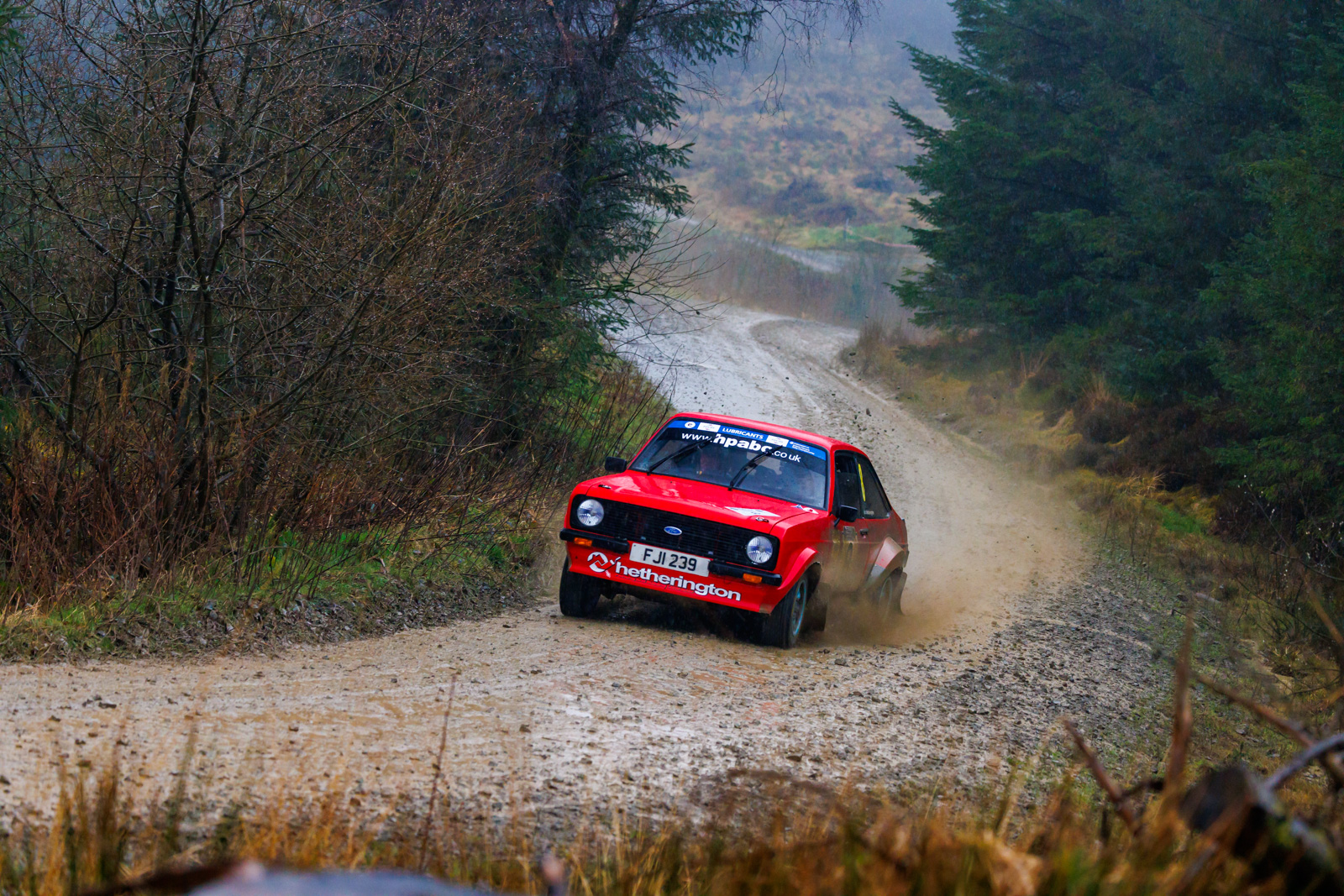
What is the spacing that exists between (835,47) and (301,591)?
112m

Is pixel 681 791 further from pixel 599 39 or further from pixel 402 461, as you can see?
pixel 599 39

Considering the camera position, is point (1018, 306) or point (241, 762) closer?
point (241, 762)

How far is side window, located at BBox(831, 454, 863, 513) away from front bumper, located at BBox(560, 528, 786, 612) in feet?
4.47

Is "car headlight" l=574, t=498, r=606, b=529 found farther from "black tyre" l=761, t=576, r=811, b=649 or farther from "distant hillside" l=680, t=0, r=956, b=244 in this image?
"distant hillside" l=680, t=0, r=956, b=244

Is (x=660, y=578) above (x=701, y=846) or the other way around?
above

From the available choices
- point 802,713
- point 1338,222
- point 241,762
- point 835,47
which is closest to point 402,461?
point 802,713

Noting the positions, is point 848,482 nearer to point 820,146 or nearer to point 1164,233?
point 1164,233

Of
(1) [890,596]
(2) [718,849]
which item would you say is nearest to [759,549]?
(1) [890,596]

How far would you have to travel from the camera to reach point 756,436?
9.30 meters

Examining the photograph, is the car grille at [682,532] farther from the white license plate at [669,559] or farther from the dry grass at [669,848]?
the dry grass at [669,848]

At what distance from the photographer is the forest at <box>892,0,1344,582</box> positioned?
1398 cm

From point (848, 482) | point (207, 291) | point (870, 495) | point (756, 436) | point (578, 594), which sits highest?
point (207, 291)

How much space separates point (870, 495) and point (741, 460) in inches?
61.9

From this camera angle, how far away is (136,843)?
3238 millimetres
